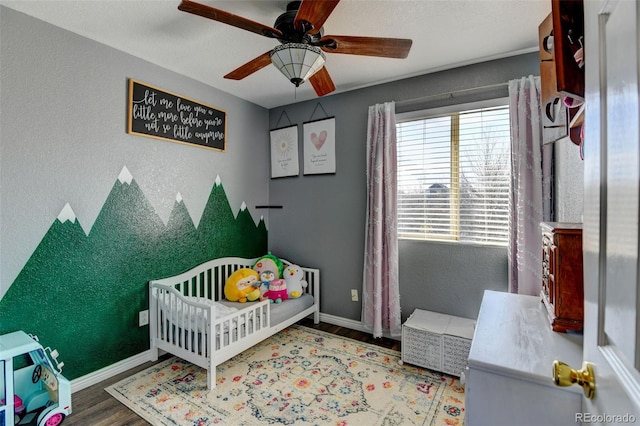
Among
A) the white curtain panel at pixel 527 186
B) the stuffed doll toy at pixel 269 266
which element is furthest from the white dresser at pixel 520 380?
the stuffed doll toy at pixel 269 266

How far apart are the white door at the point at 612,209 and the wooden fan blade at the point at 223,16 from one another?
1.34m

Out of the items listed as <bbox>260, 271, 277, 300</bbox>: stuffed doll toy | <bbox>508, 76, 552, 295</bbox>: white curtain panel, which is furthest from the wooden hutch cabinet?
<bbox>260, 271, 277, 300</bbox>: stuffed doll toy

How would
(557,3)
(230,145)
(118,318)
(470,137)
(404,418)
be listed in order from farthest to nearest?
(230,145)
(470,137)
(118,318)
(404,418)
(557,3)

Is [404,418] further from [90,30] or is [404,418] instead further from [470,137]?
[90,30]

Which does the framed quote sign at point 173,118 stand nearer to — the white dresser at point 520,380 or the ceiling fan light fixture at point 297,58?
the ceiling fan light fixture at point 297,58

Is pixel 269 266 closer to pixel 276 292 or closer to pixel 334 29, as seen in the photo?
pixel 276 292

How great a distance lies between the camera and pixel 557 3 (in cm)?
79

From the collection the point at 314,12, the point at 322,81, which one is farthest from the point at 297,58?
the point at 322,81

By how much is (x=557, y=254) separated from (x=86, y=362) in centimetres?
289

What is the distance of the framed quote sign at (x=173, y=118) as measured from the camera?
239 centimetres

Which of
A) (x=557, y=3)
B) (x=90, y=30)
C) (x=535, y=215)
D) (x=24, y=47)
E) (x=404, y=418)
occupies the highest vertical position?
(x=90, y=30)

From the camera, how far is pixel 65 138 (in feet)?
6.66

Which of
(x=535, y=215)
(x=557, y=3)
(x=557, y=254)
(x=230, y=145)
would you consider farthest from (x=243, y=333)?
(x=557, y=3)

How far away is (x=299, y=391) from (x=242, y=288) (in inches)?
42.1
